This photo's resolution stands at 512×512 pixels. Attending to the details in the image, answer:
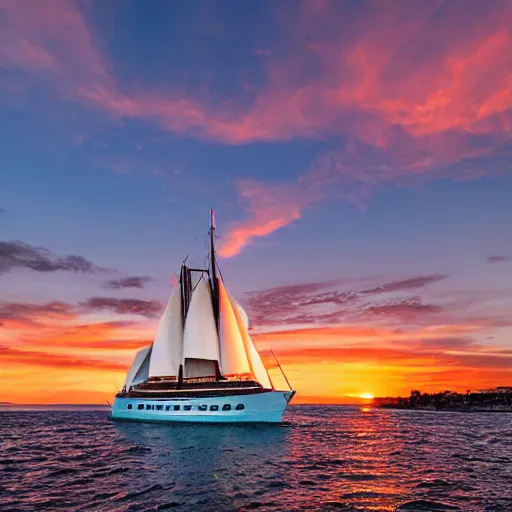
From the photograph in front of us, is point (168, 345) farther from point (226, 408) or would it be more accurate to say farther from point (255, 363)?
point (226, 408)

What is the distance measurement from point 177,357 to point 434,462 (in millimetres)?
54833

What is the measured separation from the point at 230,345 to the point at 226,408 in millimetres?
13330

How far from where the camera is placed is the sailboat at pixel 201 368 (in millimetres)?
68438

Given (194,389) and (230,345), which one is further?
(230,345)

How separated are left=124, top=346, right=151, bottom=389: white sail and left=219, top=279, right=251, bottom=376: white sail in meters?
20.3

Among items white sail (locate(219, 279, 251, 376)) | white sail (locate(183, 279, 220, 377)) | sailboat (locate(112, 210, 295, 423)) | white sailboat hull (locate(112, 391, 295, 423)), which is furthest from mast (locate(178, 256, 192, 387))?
white sailboat hull (locate(112, 391, 295, 423))

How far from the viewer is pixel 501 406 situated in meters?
188

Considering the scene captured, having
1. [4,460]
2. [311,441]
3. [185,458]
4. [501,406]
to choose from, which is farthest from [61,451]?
[501,406]

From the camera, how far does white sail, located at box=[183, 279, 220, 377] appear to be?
262 feet

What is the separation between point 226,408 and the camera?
6738 cm

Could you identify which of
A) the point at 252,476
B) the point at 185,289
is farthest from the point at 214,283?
the point at 252,476

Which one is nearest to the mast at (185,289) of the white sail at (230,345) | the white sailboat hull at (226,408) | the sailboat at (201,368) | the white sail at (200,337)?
→ the sailboat at (201,368)

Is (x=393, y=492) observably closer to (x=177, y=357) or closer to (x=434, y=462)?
(x=434, y=462)

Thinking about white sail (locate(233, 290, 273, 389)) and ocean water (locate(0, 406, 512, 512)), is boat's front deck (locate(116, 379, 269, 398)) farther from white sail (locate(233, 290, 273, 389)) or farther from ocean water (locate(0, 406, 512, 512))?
ocean water (locate(0, 406, 512, 512))
